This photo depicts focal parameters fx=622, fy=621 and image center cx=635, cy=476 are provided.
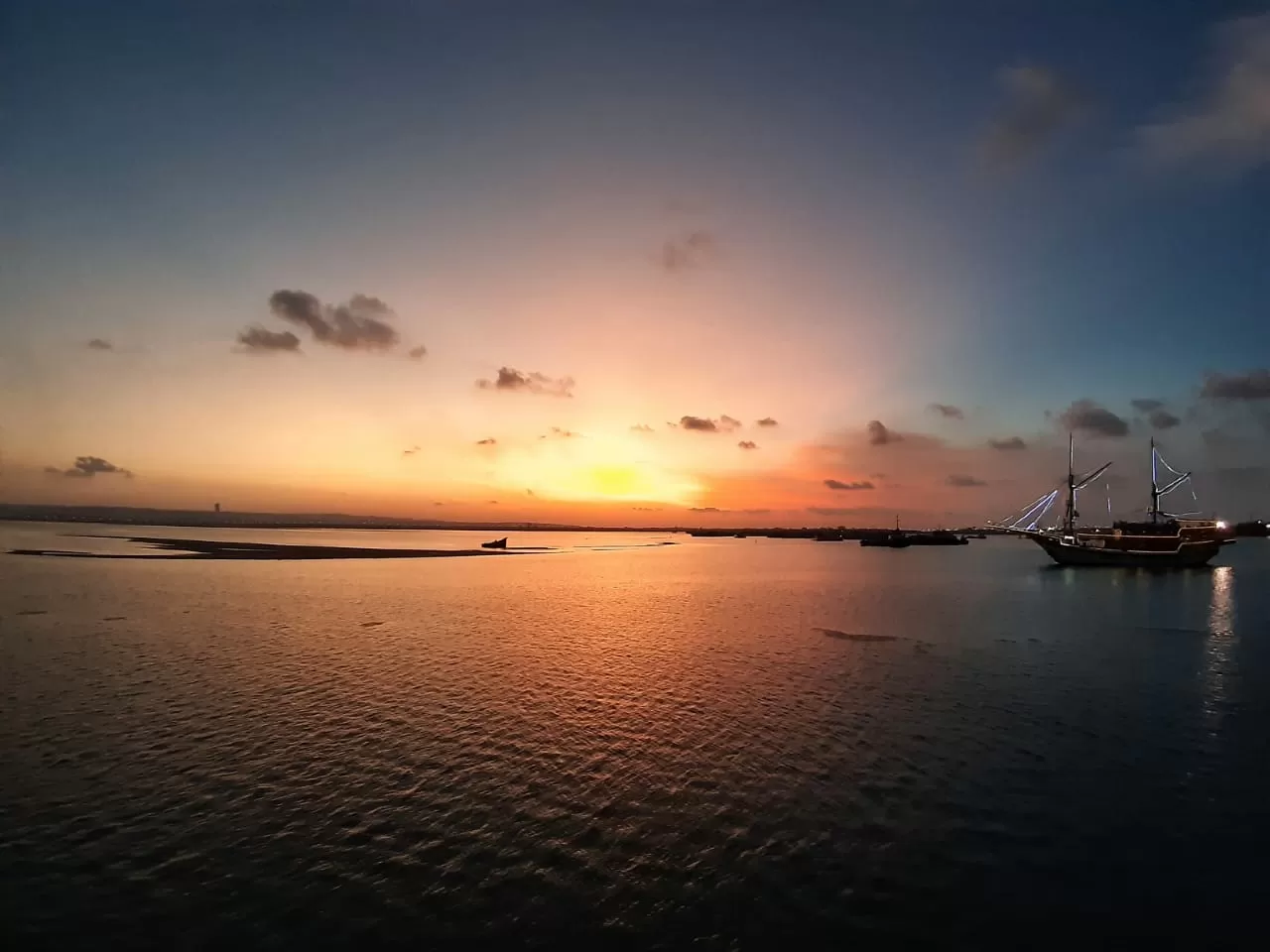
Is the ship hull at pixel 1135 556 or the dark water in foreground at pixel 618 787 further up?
the ship hull at pixel 1135 556

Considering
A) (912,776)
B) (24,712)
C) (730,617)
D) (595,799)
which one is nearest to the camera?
(595,799)

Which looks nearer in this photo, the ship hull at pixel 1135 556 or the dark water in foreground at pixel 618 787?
the dark water in foreground at pixel 618 787

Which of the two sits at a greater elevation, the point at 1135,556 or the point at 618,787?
the point at 1135,556

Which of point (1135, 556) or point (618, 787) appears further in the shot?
point (1135, 556)

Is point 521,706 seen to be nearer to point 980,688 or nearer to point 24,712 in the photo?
point 24,712

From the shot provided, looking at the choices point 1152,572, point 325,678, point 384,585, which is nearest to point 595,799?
point 325,678

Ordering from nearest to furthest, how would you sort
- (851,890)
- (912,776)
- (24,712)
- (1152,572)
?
(851,890), (912,776), (24,712), (1152,572)
